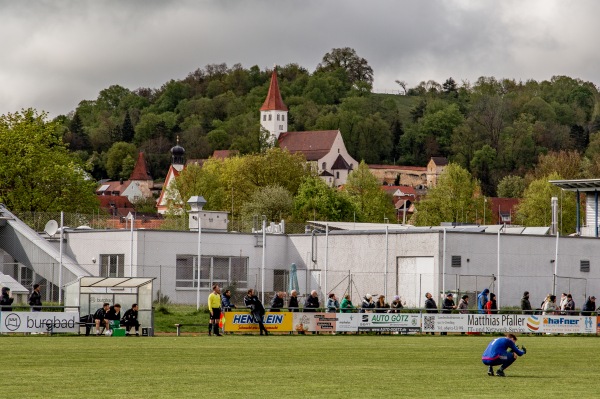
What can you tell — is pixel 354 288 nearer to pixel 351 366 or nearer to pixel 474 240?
pixel 474 240

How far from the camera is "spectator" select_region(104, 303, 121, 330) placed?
3909cm

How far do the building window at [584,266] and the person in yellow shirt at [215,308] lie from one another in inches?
952

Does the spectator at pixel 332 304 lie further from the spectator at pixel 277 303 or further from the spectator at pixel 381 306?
the spectator at pixel 277 303

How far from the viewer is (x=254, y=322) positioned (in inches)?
1655

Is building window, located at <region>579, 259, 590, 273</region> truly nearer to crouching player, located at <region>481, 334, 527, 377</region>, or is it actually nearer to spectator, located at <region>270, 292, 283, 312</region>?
spectator, located at <region>270, 292, 283, 312</region>

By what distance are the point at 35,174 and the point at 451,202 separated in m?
60.4

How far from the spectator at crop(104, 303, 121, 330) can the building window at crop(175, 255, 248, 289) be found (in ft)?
56.3

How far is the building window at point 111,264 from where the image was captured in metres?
57.3

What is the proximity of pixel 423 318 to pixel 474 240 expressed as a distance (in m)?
11.7

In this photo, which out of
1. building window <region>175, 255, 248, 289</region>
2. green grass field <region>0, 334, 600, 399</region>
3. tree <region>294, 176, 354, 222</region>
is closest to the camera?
green grass field <region>0, 334, 600, 399</region>

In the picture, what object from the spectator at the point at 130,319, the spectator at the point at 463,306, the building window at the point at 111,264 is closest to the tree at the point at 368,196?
the building window at the point at 111,264

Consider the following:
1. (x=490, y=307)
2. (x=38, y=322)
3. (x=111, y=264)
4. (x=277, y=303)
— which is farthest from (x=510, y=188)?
(x=38, y=322)

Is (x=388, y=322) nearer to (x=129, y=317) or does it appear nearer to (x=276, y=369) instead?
(x=129, y=317)

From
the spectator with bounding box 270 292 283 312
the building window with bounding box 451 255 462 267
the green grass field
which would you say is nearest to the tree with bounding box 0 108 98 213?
the building window with bounding box 451 255 462 267
